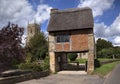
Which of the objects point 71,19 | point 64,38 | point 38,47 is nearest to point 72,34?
point 64,38

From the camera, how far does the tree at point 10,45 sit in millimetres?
20422

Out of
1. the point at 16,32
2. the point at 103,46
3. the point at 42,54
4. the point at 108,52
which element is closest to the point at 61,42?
the point at 16,32

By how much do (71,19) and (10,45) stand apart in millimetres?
16343

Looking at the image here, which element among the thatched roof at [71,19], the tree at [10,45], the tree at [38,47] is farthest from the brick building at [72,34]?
the tree at [38,47]

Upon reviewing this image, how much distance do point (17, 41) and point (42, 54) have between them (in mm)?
34474

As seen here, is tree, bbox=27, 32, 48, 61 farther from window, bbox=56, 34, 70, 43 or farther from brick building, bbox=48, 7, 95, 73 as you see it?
window, bbox=56, 34, 70, 43

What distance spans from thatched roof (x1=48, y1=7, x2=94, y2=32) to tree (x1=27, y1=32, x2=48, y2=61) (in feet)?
62.4

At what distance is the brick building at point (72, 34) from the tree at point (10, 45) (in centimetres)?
1282

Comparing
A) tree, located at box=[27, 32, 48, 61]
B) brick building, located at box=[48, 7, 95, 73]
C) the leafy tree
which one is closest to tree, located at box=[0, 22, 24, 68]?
brick building, located at box=[48, 7, 95, 73]

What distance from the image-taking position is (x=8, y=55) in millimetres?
20531

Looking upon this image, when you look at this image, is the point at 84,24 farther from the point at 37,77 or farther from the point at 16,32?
the point at 16,32

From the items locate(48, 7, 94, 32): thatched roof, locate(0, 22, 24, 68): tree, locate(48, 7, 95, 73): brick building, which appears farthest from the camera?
locate(48, 7, 94, 32): thatched roof

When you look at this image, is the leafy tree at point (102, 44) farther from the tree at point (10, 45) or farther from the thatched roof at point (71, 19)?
the tree at point (10, 45)

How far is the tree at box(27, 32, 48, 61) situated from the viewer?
185 feet
